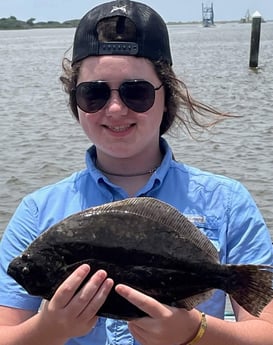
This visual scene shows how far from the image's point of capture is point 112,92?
3498 mm

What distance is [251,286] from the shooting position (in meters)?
2.82

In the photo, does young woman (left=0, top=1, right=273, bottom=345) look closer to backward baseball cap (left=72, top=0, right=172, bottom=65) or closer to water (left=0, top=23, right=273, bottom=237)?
backward baseball cap (left=72, top=0, right=172, bottom=65)

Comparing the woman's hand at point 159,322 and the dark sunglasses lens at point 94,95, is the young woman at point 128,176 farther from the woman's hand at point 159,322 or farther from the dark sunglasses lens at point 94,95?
the woman's hand at point 159,322

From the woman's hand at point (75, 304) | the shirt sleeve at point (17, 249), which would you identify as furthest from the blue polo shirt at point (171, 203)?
the woman's hand at point (75, 304)

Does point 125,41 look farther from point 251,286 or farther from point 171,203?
point 251,286

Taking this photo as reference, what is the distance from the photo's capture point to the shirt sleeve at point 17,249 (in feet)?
11.4

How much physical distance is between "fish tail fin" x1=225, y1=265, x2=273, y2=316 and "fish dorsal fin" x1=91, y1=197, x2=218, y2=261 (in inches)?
4.9

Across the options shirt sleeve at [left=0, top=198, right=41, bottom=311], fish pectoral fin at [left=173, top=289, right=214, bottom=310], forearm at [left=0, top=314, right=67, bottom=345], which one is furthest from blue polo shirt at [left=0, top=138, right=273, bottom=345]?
fish pectoral fin at [left=173, top=289, right=214, bottom=310]

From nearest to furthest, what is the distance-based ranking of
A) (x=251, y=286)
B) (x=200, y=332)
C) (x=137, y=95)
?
(x=251, y=286) < (x=200, y=332) < (x=137, y=95)

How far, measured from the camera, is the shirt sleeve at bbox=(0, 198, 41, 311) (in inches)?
136

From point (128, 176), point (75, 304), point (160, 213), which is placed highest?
point (160, 213)

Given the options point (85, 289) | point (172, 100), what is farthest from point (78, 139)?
point (85, 289)

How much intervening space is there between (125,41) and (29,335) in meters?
1.46

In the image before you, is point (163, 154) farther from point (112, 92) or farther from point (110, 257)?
point (110, 257)
